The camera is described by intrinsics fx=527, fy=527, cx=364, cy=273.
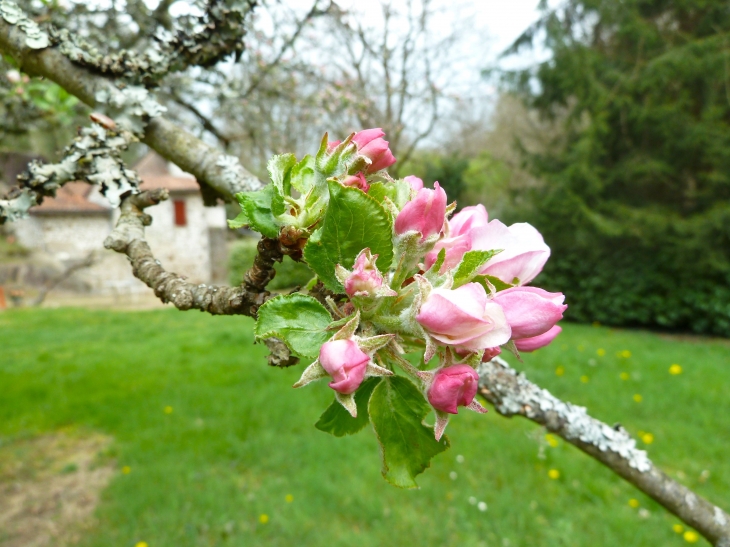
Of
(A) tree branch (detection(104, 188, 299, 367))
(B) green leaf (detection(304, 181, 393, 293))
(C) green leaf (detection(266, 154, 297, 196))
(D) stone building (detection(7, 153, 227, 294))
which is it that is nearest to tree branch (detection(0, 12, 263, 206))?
(A) tree branch (detection(104, 188, 299, 367))

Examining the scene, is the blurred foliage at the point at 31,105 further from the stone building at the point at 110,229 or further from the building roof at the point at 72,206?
the building roof at the point at 72,206

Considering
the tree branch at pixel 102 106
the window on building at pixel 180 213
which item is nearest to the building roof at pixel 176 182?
the window on building at pixel 180 213

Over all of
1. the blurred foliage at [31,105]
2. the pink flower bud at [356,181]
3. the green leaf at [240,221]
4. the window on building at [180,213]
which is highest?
the blurred foliage at [31,105]

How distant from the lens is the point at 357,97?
9016 millimetres

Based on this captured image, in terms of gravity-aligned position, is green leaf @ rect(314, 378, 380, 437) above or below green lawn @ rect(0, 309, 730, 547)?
above

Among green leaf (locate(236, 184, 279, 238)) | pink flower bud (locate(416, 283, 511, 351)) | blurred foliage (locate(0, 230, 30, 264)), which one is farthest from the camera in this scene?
blurred foliage (locate(0, 230, 30, 264))

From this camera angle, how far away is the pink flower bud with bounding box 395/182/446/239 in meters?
0.74

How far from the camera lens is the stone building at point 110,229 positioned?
21.9 metres

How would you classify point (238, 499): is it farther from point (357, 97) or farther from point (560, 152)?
point (560, 152)

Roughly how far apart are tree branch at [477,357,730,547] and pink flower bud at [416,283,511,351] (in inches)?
32.7

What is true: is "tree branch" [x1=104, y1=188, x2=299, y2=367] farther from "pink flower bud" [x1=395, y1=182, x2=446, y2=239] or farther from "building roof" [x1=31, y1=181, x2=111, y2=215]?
"building roof" [x1=31, y1=181, x2=111, y2=215]

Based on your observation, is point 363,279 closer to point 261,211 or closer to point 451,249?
point 451,249

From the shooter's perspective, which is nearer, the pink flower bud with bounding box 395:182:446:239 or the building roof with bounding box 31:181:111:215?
the pink flower bud with bounding box 395:182:446:239

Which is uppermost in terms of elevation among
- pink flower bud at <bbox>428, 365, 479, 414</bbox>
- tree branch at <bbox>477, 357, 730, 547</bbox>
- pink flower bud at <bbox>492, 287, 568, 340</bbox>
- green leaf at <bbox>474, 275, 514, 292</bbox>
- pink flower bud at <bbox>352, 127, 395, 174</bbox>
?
pink flower bud at <bbox>352, 127, 395, 174</bbox>
